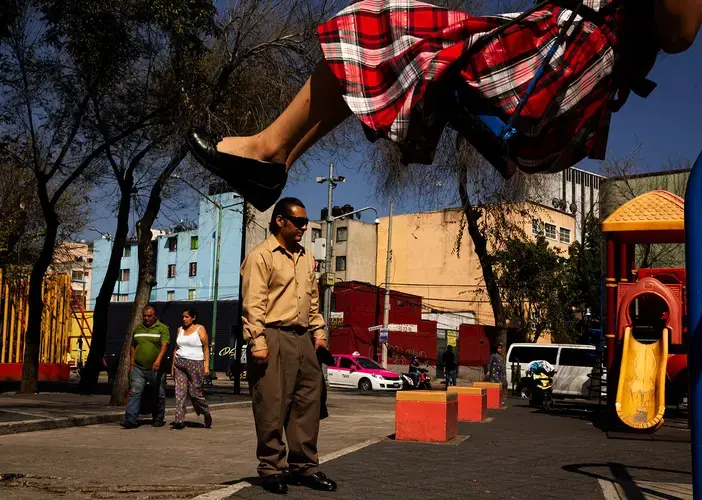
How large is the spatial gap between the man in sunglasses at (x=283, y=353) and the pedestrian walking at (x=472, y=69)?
316 cm

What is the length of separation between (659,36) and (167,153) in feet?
55.5

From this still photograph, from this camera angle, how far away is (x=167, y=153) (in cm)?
1803

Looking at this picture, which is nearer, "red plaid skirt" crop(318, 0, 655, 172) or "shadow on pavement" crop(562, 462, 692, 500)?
"red plaid skirt" crop(318, 0, 655, 172)

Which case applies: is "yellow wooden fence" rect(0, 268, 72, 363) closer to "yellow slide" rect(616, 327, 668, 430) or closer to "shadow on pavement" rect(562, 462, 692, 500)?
"yellow slide" rect(616, 327, 668, 430)

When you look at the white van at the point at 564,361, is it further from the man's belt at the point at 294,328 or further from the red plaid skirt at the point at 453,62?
the red plaid skirt at the point at 453,62

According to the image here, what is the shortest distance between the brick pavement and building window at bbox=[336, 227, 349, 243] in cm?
4936

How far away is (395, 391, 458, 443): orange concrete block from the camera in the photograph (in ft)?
31.2

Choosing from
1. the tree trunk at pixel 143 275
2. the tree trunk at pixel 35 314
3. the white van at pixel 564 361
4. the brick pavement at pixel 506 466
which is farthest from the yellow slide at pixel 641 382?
the tree trunk at pixel 35 314

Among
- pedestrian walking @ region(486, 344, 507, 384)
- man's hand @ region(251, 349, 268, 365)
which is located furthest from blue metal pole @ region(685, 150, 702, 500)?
pedestrian walking @ region(486, 344, 507, 384)

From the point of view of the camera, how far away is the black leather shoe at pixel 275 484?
4934mm

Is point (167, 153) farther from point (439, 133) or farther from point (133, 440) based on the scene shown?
point (439, 133)

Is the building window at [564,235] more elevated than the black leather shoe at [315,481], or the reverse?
the building window at [564,235]

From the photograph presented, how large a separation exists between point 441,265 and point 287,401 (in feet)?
174

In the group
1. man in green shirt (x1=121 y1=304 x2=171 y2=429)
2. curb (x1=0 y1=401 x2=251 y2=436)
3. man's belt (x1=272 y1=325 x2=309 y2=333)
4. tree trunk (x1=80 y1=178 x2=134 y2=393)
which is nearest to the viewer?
man's belt (x1=272 y1=325 x2=309 y2=333)
